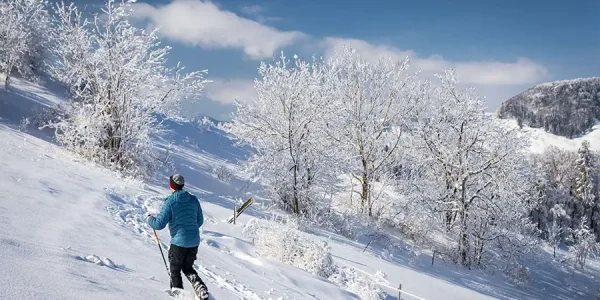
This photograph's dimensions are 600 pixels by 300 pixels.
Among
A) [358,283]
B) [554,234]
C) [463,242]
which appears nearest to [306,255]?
[358,283]

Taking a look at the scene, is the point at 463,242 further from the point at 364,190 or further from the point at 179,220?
the point at 179,220

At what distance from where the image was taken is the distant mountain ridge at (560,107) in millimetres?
131625

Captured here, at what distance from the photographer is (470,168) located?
20.8 metres

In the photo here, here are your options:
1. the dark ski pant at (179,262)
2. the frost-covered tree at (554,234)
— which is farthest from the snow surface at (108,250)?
the frost-covered tree at (554,234)

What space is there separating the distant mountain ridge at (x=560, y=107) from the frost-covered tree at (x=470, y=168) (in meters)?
122

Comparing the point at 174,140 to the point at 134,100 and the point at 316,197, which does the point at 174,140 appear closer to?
the point at 134,100

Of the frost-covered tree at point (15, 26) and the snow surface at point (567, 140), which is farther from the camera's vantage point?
the snow surface at point (567, 140)

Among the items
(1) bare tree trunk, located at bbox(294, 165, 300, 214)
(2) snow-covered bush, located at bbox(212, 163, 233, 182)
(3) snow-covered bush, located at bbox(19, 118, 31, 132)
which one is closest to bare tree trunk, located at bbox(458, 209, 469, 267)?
(1) bare tree trunk, located at bbox(294, 165, 300, 214)

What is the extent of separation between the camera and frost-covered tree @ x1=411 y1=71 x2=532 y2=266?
66.6 feet

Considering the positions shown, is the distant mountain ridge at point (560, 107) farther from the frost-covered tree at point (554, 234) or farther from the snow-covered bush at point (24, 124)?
the snow-covered bush at point (24, 124)

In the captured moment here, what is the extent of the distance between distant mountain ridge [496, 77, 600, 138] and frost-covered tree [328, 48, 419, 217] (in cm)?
12327

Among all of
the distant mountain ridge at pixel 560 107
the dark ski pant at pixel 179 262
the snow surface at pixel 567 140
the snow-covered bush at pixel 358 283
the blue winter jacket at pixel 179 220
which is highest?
the distant mountain ridge at pixel 560 107

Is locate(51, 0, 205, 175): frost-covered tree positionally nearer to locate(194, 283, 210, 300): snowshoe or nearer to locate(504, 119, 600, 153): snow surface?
locate(194, 283, 210, 300): snowshoe

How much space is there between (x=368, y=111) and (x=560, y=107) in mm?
141358
